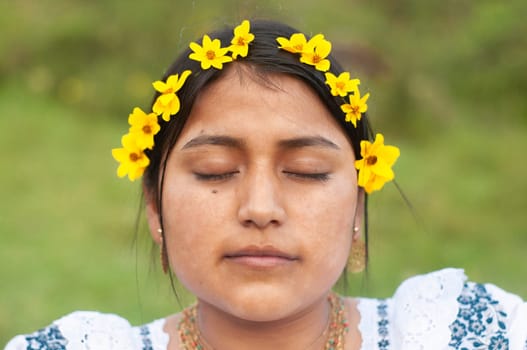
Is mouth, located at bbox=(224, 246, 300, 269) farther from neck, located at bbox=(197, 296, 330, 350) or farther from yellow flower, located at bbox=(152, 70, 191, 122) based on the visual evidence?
yellow flower, located at bbox=(152, 70, 191, 122)

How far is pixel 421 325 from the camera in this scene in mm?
2127

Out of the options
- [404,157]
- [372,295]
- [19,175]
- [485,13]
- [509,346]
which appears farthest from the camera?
[485,13]

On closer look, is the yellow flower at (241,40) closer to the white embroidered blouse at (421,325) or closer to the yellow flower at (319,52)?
the yellow flower at (319,52)

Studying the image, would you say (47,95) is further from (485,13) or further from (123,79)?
(485,13)

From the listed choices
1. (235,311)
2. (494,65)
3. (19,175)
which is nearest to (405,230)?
(494,65)

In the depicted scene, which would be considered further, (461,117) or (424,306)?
(461,117)

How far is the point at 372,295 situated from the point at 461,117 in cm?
322

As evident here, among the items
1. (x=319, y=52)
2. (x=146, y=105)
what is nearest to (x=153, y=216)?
(x=319, y=52)

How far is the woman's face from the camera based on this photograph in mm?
1895

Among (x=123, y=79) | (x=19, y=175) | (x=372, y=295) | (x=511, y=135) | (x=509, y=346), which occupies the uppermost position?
(x=123, y=79)

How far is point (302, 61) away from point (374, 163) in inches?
12.6

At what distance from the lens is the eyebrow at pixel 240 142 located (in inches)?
76.9

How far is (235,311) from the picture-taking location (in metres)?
1.91

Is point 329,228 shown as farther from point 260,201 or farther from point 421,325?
point 421,325
